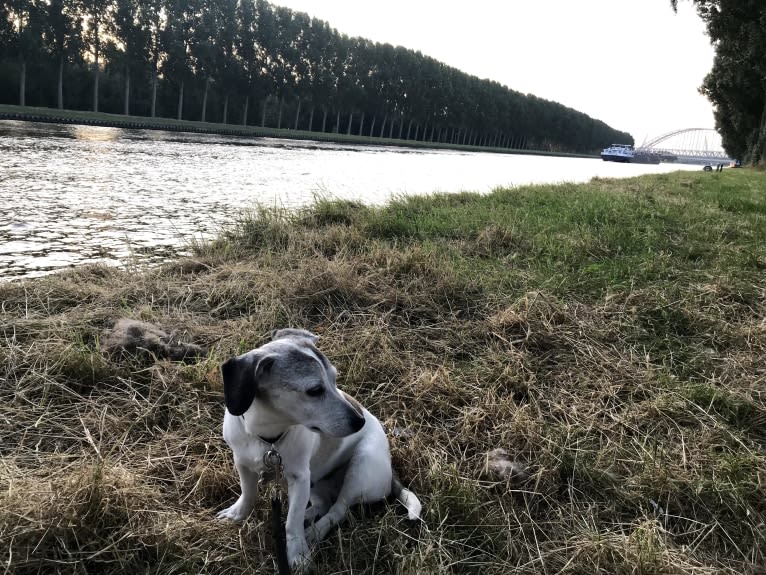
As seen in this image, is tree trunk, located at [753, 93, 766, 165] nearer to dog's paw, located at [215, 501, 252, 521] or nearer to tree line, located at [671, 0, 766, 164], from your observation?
tree line, located at [671, 0, 766, 164]

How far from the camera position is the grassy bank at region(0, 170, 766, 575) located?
99.0 inches

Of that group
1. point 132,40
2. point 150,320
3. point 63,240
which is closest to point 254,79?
point 132,40

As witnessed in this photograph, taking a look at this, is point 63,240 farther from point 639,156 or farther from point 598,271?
point 639,156

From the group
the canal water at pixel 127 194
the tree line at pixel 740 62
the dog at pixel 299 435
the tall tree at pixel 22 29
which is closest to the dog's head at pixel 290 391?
the dog at pixel 299 435

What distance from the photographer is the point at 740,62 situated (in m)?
26.6

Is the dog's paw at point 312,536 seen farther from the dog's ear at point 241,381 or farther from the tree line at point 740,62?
the tree line at point 740,62

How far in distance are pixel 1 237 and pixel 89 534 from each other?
8.05 metres

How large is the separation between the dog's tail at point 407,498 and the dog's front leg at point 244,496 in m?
0.77

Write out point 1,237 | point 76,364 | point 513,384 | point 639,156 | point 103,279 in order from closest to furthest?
point 76,364 < point 513,384 < point 103,279 < point 1,237 < point 639,156

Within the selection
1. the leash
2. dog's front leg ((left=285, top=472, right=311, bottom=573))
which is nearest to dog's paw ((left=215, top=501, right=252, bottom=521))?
dog's front leg ((left=285, top=472, right=311, bottom=573))

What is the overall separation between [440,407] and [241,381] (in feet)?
6.26

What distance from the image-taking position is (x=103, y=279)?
6.01 metres

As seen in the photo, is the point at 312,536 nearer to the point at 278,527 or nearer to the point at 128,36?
the point at 278,527

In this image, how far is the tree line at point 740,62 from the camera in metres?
23.5
